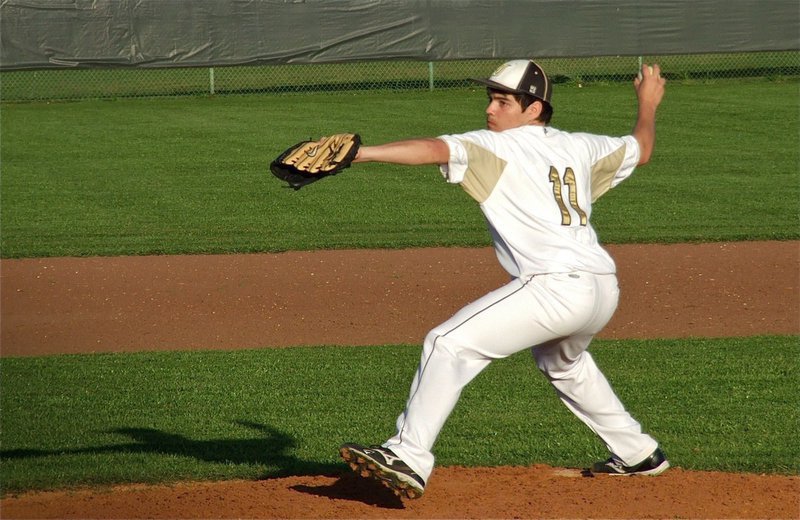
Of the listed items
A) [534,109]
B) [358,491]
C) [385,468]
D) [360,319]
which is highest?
[534,109]

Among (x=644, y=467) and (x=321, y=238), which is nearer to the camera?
(x=644, y=467)

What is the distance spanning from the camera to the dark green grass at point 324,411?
19.7 feet

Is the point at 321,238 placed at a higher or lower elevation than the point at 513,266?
lower

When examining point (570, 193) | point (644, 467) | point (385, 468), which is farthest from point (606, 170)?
point (385, 468)

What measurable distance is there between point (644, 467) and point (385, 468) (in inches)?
58.0

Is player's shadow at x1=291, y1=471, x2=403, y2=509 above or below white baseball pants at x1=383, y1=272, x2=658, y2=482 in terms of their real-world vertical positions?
below

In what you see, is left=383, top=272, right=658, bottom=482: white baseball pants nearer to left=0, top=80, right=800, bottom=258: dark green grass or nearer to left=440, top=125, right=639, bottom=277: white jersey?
left=440, top=125, right=639, bottom=277: white jersey

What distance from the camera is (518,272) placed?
4.70 meters

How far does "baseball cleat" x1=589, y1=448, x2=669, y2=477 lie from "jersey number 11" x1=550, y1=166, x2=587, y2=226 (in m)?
1.30

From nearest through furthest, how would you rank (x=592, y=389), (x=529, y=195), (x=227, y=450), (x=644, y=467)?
(x=529, y=195) → (x=592, y=389) → (x=644, y=467) → (x=227, y=450)

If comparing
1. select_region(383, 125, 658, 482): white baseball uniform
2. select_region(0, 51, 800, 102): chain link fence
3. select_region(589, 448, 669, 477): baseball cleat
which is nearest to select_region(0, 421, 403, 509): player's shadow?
select_region(383, 125, 658, 482): white baseball uniform

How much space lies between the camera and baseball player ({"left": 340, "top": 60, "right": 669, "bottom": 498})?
4551 mm

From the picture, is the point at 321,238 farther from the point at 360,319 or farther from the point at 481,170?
the point at 481,170

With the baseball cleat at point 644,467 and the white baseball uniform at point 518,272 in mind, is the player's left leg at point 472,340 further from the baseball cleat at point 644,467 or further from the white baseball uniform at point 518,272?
the baseball cleat at point 644,467
